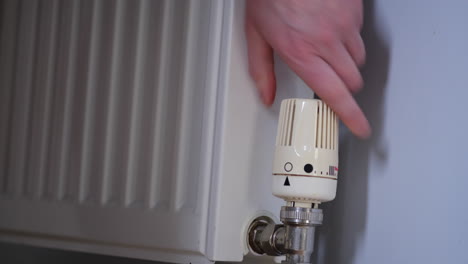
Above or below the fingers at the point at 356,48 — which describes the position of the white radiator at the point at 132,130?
below

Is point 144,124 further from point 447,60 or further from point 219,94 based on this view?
point 447,60

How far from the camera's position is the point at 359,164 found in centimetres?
64

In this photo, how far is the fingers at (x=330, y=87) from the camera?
568 mm

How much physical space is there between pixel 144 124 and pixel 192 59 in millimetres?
89

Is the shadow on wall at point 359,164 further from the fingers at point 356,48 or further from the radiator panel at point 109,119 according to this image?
the radiator panel at point 109,119

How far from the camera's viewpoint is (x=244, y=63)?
60cm

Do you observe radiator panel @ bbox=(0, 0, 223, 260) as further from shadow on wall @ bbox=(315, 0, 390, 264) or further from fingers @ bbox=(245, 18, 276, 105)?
shadow on wall @ bbox=(315, 0, 390, 264)

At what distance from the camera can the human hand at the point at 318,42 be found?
1.85ft

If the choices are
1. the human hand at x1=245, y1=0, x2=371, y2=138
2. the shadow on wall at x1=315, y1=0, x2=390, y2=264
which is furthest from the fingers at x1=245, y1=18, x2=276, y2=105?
the shadow on wall at x1=315, y1=0, x2=390, y2=264

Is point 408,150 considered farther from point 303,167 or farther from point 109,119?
point 109,119

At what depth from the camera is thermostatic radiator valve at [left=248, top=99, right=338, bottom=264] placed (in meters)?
0.54

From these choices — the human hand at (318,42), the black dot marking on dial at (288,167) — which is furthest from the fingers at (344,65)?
the black dot marking on dial at (288,167)

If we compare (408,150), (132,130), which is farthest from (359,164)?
(132,130)

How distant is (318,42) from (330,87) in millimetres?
41
